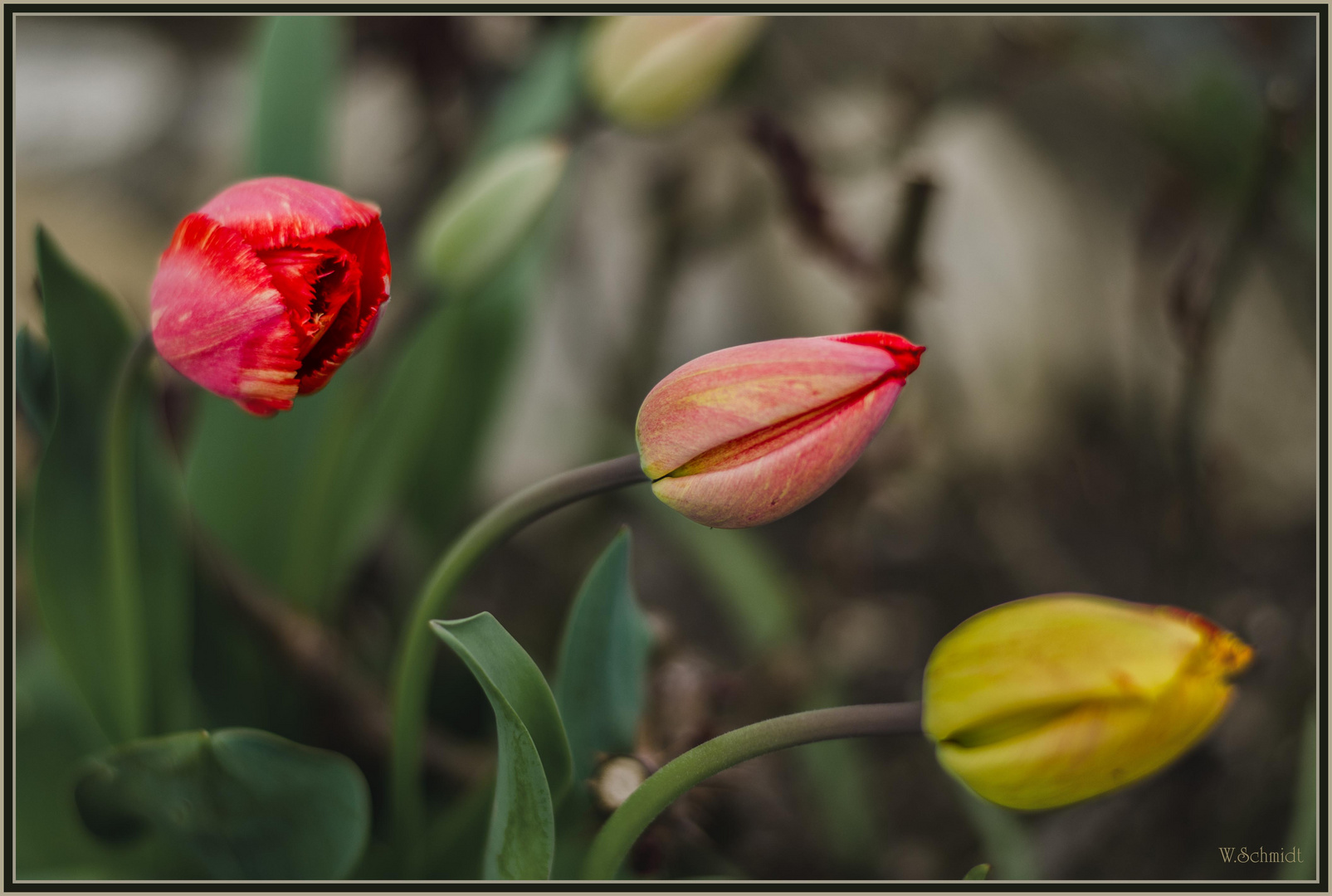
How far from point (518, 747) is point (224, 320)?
0.19 meters

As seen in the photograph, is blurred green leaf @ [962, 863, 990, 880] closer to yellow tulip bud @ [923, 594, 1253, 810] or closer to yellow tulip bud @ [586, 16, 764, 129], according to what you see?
yellow tulip bud @ [923, 594, 1253, 810]

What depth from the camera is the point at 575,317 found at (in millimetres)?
1211

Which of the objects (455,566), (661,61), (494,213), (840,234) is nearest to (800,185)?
(840,234)

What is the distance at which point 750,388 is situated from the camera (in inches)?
11.6

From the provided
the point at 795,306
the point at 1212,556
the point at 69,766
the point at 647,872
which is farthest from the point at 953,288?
the point at 69,766

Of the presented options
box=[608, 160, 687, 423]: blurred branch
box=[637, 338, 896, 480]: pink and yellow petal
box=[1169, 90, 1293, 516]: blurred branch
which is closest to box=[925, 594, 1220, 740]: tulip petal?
box=[637, 338, 896, 480]: pink and yellow petal

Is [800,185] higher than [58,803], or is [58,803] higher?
[800,185]

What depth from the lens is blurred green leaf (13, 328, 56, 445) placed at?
41 cm

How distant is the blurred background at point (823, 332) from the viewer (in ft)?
2.14

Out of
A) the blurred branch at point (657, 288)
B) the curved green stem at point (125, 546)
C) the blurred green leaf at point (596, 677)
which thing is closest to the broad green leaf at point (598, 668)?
the blurred green leaf at point (596, 677)

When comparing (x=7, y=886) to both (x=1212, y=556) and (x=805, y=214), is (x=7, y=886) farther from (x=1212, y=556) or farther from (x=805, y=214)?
(x=1212, y=556)

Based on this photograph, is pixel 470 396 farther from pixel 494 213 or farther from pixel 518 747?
pixel 518 747

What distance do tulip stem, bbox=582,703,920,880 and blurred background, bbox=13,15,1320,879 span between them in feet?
0.44

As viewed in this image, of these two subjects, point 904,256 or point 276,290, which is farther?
point 904,256
